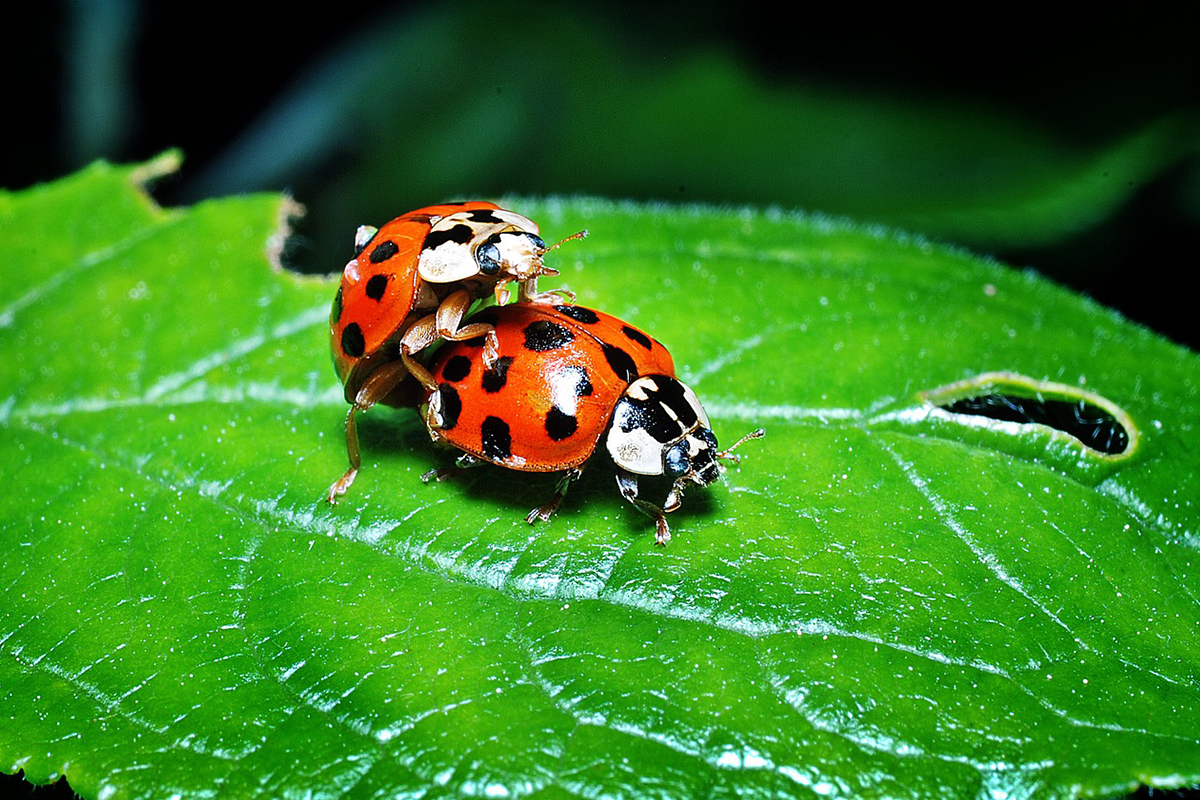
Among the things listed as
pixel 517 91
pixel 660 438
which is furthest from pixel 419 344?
pixel 517 91

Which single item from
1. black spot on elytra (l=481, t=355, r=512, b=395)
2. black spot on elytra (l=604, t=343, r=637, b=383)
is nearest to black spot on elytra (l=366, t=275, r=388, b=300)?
black spot on elytra (l=481, t=355, r=512, b=395)

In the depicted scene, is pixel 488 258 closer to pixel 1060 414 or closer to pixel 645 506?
pixel 645 506

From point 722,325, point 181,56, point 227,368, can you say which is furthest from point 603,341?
point 181,56

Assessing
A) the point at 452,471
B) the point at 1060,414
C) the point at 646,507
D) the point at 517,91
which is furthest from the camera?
the point at 517,91

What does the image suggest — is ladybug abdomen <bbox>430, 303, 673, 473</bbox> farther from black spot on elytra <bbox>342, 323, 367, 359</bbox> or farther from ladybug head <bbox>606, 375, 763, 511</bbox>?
black spot on elytra <bbox>342, 323, 367, 359</bbox>

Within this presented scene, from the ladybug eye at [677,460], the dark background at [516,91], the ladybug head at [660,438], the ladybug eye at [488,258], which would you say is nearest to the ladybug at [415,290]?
the ladybug eye at [488,258]

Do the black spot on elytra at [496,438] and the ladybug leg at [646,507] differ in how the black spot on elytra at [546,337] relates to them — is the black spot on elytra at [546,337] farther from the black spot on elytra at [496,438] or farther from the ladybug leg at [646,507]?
the ladybug leg at [646,507]

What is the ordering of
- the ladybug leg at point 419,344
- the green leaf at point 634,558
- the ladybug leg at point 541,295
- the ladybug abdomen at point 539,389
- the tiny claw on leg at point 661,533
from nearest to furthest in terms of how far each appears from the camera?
the green leaf at point 634,558 → the tiny claw on leg at point 661,533 → the ladybug abdomen at point 539,389 → the ladybug leg at point 419,344 → the ladybug leg at point 541,295
